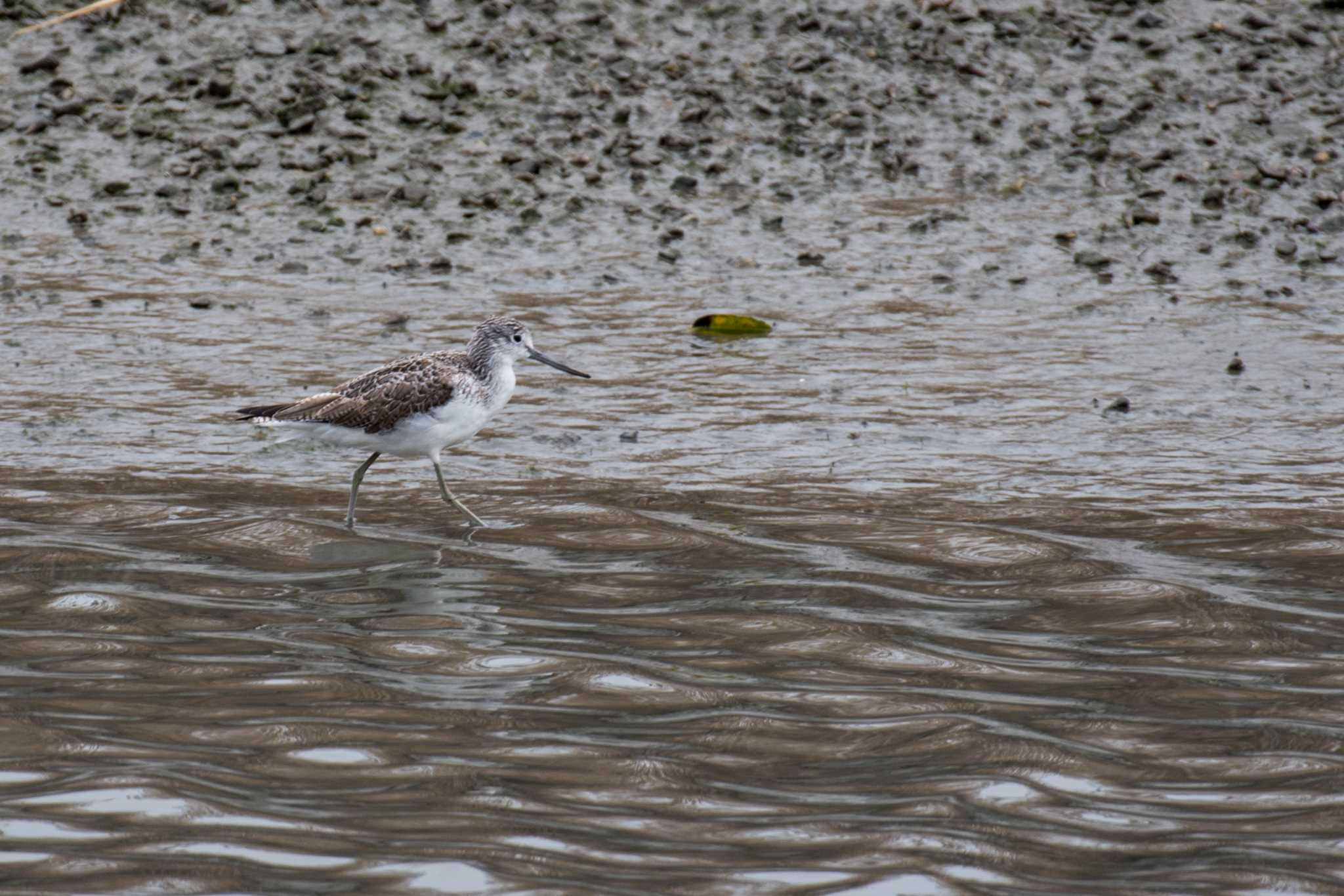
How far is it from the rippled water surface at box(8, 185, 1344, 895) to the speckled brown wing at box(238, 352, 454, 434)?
20.4 inches

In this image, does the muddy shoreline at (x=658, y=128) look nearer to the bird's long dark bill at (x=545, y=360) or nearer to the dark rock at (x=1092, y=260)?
the dark rock at (x=1092, y=260)

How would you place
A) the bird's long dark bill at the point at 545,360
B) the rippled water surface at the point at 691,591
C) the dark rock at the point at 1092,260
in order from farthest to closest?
the dark rock at the point at 1092,260 → the bird's long dark bill at the point at 545,360 → the rippled water surface at the point at 691,591

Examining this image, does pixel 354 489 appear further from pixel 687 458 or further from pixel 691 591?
pixel 691 591

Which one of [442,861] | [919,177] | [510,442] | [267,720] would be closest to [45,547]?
[267,720]

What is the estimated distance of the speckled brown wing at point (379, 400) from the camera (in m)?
9.42

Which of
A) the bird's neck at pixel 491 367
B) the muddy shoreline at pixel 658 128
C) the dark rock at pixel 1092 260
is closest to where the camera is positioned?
the bird's neck at pixel 491 367

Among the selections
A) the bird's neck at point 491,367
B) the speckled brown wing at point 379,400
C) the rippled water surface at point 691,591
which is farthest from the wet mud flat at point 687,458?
the bird's neck at point 491,367

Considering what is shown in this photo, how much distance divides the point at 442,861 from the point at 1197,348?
8825mm

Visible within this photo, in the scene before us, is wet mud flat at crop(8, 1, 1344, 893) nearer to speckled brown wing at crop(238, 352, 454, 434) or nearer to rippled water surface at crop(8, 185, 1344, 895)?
rippled water surface at crop(8, 185, 1344, 895)

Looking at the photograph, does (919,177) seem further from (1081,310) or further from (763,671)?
(763,671)

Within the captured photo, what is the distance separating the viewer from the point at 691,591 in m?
7.96

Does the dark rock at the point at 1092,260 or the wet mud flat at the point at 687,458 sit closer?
the wet mud flat at the point at 687,458

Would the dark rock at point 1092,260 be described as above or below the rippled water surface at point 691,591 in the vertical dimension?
above

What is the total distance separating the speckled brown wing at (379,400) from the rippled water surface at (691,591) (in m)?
0.52
